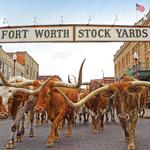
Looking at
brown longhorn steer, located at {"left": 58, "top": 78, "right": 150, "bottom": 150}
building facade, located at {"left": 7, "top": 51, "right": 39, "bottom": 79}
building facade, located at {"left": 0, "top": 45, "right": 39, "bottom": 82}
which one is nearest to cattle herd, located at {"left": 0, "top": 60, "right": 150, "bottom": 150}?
brown longhorn steer, located at {"left": 58, "top": 78, "right": 150, "bottom": 150}

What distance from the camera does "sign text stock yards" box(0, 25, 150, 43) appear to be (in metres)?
12.2

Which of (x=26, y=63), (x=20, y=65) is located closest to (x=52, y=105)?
(x=20, y=65)

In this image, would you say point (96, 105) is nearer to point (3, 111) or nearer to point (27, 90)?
point (27, 90)

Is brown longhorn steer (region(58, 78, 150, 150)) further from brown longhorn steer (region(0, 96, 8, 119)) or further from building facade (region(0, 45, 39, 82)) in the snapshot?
building facade (region(0, 45, 39, 82))

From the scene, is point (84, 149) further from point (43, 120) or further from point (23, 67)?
point (23, 67)

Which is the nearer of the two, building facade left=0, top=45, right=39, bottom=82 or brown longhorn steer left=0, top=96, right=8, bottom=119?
brown longhorn steer left=0, top=96, right=8, bottom=119

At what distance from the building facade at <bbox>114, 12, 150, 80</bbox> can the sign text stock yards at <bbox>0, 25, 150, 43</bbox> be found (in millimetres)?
27918

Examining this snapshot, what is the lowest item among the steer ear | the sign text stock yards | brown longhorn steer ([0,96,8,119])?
brown longhorn steer ([0,96,8,119])

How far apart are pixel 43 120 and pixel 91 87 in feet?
19.5

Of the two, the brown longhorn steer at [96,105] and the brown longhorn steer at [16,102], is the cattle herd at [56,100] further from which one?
the brown longhorn steer at [96,105]

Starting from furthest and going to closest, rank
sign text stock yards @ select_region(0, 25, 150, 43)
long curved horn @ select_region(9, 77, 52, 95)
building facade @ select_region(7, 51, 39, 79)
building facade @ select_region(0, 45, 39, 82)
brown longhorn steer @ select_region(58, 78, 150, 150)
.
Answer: building facade @ select_region(7, 51, 39, 79), building facade @ select_region(0, 45, 39, 82), sign text stock yards @ select_region(0, 25, 150, 43), long curved horn @ select_region(9, 77, 52, 95), brown longhorn steer @ select_region(58, 78, 150, 150)

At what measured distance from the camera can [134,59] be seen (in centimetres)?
4012

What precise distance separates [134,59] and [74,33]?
93.4 ft

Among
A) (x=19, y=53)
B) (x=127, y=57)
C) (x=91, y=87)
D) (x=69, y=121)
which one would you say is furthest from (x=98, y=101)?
(x=19, y=53)
